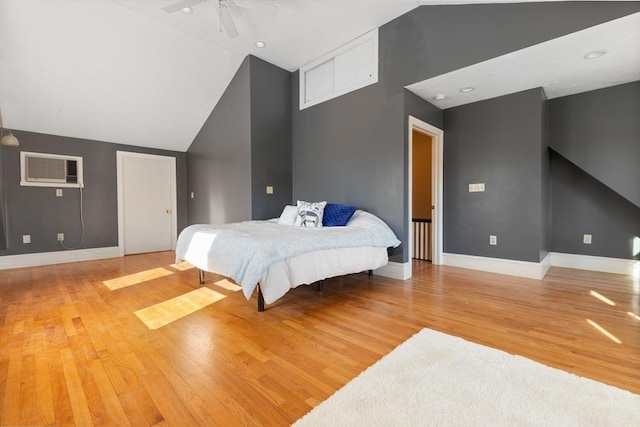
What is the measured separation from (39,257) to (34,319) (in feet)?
9.69

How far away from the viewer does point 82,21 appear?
3232mm

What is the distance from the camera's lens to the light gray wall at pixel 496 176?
11.2 ft

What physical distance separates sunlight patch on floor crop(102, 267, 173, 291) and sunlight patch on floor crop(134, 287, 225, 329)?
96 cm

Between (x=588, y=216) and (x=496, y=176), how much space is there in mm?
1300

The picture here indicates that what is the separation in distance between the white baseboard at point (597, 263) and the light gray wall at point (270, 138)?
4092mm

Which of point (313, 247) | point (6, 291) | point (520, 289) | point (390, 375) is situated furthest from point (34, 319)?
point (520, 289)

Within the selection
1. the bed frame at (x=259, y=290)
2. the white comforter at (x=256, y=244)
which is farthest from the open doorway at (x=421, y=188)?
the bed frame at (x=259, y=290)

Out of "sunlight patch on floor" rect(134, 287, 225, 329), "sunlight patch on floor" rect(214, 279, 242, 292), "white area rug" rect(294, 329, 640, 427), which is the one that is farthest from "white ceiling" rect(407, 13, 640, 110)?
"sunlight patch on floor" rect(134, 287, 225, 329)

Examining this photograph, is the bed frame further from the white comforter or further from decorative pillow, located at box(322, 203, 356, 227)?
decorative pillow, located at box(322, 203, 356, 227)

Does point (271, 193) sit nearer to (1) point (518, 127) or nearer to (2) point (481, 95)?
(2) point (481, 95)

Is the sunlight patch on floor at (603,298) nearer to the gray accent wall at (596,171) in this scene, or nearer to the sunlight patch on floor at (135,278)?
the gray accent wall at (596,171)

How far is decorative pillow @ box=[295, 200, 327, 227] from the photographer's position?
3268mm

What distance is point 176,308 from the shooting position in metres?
2.47

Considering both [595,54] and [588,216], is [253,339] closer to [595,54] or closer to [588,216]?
[595,54]
